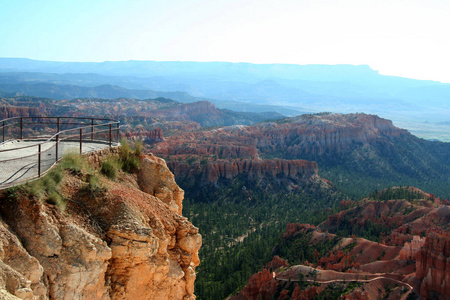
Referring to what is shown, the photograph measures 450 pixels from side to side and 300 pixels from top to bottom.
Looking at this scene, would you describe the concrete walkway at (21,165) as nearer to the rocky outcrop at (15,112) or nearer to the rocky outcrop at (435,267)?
the rocky outcrop at (435,267)

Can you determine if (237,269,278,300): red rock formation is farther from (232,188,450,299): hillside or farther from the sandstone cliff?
the sandstone cliff

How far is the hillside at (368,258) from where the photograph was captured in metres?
21.8

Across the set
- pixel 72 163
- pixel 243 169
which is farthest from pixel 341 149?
pixel 72 163

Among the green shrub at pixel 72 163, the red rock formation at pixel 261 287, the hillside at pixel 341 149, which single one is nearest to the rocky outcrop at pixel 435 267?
the red rock formation at pixel 261 287

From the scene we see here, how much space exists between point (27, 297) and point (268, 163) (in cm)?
5793

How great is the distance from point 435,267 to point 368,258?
5597 mm

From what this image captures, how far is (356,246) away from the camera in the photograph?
29047mm

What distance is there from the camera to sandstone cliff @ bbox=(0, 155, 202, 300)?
5.76m

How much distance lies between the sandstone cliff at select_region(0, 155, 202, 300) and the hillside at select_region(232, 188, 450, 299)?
15468 millimetres

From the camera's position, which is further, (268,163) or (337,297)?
(268,163)

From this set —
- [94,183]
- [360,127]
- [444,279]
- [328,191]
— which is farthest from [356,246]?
[360,127]

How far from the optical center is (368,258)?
2706cm

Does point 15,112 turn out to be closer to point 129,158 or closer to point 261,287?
point 261,287

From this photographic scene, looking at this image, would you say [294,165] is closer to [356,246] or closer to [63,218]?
[356,246]
